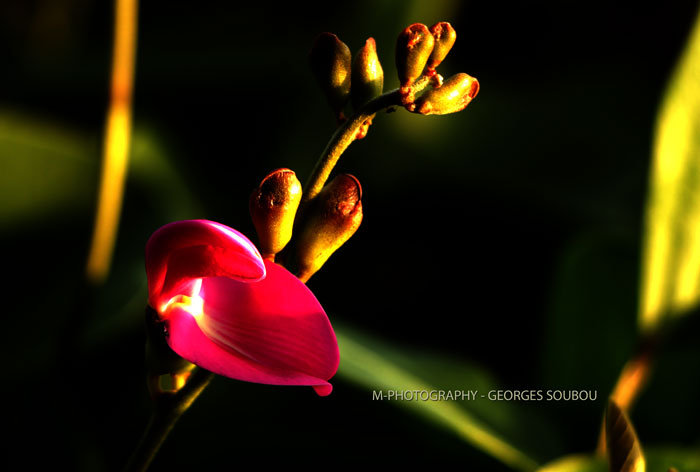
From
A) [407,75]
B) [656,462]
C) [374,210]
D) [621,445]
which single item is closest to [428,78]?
[407,75]

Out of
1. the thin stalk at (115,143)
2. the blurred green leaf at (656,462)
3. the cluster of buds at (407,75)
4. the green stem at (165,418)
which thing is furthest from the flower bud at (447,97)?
the thin stalk at (115,143)

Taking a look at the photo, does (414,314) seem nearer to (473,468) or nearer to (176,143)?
(473,468)

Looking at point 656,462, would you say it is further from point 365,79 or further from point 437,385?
point 365,79

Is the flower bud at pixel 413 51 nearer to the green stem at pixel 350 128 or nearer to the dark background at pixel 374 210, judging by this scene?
the green stem at pixel 350 128

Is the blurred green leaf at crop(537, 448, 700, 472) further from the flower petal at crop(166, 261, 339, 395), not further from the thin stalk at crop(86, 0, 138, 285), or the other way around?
the thin stalk at crop(86, 0, 138, 285)

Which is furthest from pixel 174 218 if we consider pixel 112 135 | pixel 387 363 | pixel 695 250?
pixel 695 250

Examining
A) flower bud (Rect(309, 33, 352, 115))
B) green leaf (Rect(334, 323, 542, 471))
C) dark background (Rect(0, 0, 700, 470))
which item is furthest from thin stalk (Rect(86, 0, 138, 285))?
flower bud (Rect(309, 33, 352, 115))
